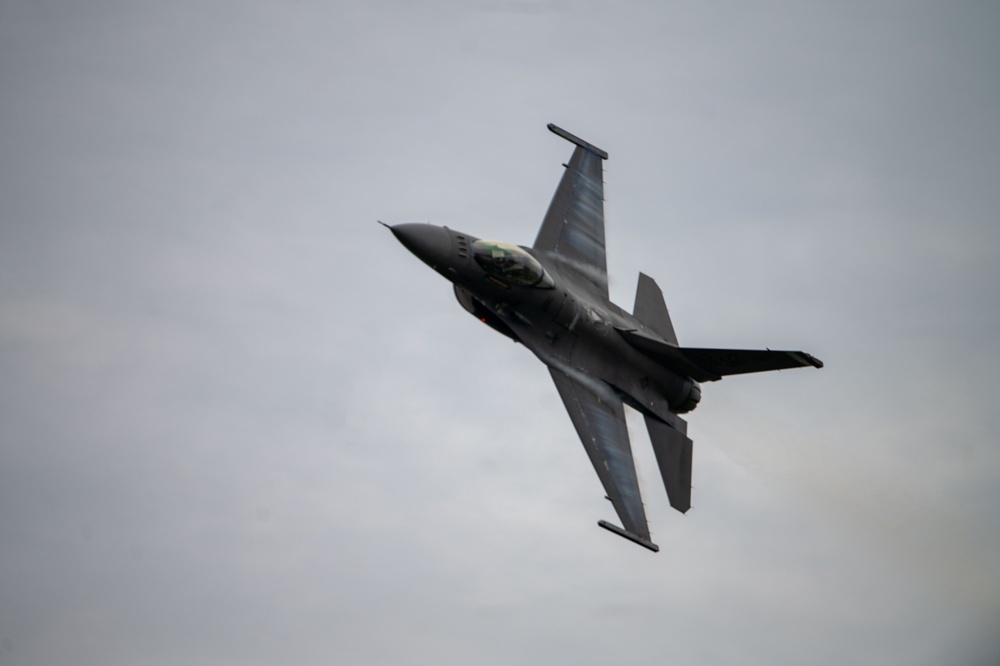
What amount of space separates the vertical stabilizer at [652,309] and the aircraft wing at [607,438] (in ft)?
12.4

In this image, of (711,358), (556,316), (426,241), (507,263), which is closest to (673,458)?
(711,358)

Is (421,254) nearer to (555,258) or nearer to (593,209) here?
(555,258)

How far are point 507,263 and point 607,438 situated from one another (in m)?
7.11

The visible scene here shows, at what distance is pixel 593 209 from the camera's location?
50.5 m

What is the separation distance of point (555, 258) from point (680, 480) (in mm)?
8998

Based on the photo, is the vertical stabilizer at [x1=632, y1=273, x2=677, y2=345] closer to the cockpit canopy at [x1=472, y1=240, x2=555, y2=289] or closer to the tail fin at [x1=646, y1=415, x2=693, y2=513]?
the tail fin at [x1=646, y1=415, x2=693, y2=513]

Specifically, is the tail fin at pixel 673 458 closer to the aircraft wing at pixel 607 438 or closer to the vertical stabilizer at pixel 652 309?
the aircraft wing at pixel 607 438

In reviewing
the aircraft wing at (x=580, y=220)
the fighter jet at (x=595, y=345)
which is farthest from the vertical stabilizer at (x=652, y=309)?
the aircraft wing at (x=580, y=220)

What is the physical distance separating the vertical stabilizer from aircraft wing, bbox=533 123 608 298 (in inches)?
55.7

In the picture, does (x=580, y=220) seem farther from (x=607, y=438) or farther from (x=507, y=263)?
(x=607, y=438)

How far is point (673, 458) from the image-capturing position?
46812 mm

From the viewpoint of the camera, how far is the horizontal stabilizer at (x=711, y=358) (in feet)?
149

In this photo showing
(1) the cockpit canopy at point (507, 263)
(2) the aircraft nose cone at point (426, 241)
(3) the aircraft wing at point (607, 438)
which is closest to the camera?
(2) the aircraft nose cone at point (426, 241)

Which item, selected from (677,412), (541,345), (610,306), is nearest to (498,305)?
(541,345)
